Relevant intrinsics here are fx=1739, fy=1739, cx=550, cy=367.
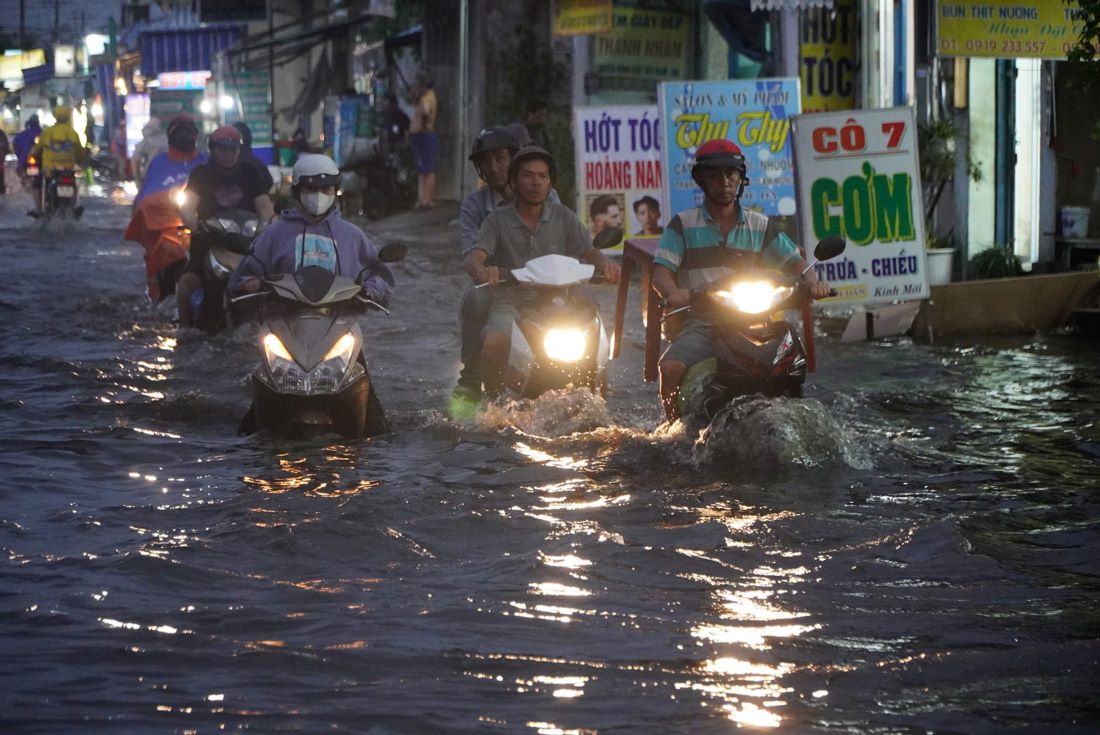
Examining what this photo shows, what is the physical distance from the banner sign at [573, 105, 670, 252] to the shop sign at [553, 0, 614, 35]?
319 centimetres

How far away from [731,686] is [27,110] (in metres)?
79.1

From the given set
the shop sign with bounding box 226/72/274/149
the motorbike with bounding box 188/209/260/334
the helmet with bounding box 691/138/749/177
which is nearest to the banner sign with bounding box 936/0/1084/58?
the motorbike with bounding box 188/209/260/334

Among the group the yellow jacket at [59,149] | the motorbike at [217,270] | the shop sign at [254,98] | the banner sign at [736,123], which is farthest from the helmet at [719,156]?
the shop sign at [254,98]

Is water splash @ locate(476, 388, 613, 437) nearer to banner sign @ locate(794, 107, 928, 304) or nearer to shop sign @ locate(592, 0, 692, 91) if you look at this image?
banner sign @ locate(794, 107, 928, 304)

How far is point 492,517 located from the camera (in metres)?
6.70

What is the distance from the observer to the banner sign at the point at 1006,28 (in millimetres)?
14484

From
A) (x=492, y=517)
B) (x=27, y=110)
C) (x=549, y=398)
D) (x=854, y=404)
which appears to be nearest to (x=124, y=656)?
(x=492, y=517)

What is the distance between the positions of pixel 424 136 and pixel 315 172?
62.6 ft

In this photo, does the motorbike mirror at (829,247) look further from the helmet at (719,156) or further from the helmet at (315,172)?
the helmet at (315,172)

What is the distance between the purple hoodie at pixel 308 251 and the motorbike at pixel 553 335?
2.34 feet

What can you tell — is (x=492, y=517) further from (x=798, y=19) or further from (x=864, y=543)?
(x=798, y=19)

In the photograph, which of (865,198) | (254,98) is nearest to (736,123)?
(865,198)

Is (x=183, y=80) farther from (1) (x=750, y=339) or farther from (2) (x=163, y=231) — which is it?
(1) (x=750, y=339)

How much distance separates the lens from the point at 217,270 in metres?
12.5
